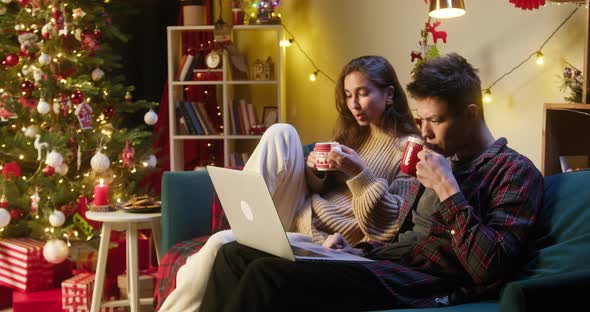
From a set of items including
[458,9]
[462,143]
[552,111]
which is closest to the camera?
[462,143]

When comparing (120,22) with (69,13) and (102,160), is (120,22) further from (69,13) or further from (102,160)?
(102,160)

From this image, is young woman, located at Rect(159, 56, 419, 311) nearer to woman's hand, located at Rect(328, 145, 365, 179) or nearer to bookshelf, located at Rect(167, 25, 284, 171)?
woman's hand, located at Rect(328, 145, 365, 179)

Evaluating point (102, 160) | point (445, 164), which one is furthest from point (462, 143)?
point (102, 160)

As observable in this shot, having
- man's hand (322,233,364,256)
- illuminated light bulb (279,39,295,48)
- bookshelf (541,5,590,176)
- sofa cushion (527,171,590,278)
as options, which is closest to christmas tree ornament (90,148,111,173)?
illuminated light bulb (279,39,295,48)

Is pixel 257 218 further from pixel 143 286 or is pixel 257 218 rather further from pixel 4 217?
pixel 4 217

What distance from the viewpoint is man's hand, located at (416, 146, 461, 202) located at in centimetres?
172

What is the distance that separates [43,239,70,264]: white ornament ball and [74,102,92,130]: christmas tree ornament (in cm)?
60

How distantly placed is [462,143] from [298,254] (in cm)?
52

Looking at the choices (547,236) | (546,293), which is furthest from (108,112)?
(546,293)

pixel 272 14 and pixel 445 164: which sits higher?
pixel 272 14

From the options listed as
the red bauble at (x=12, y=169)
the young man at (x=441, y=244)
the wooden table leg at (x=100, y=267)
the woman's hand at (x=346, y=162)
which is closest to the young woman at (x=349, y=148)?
the woman's hand at (x=346, y=162)

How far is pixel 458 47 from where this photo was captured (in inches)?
149

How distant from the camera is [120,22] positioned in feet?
15.4

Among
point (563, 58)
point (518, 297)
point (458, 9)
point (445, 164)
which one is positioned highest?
point (458, 9)
